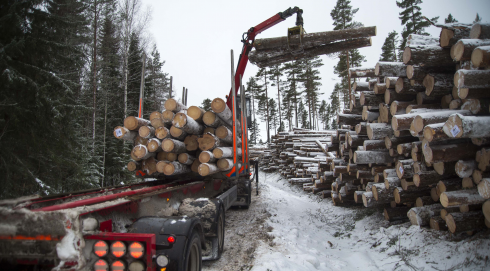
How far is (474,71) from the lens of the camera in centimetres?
360

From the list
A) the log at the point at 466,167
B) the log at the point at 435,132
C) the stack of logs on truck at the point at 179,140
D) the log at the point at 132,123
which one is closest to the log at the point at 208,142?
the stack of logs on truck at the point at 179,140

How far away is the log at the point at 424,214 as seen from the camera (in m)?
4.58

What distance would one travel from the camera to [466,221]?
12.9 feet

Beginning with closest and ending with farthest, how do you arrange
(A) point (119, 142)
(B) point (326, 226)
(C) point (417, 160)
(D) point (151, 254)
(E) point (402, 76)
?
(D) point (151, 254) → (C) point (417, 160) → (E) point (402, 76) → (B) point (326, 226) → (A) point (119, 142)

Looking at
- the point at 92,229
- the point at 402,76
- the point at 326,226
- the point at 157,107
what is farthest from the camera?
the point at 157,107

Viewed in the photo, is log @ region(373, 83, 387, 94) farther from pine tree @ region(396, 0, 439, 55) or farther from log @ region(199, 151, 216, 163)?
pine tree @ region(396, 0, 439, 55)

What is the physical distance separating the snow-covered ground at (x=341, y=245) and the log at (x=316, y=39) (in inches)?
169

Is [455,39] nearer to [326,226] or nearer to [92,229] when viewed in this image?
[326,226]

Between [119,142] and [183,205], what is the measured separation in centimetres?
1407

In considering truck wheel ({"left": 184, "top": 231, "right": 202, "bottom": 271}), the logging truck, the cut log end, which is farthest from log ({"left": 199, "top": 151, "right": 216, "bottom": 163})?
truck wheel ({"left": 184, "top": 231, "right": 202, "bottom": 271})

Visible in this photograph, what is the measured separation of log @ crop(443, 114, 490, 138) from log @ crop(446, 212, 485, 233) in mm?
1418

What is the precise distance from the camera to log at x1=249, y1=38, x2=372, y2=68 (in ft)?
23.2

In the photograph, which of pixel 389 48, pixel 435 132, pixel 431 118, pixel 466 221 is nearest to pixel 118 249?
pixel 435 132

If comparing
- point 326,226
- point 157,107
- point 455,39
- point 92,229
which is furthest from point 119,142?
point 455,39
